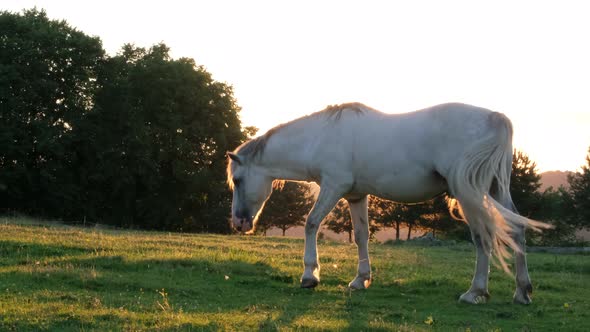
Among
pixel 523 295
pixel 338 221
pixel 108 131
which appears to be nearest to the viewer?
pixel 523 295

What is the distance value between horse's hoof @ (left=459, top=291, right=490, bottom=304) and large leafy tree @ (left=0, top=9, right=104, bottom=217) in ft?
103

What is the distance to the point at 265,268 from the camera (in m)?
11.6

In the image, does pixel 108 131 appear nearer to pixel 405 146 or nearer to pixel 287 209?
pixel 287 209

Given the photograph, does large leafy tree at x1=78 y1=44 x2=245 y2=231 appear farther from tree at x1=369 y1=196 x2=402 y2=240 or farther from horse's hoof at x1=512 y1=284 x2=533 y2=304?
horse's hoof at x1=512 y1=284 x2=533 y2=304

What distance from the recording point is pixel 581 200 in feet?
165

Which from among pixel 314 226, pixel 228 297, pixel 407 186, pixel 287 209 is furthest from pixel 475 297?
pixel 287 209

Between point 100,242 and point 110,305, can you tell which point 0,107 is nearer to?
point 100,242

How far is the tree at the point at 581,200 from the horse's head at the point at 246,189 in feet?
149

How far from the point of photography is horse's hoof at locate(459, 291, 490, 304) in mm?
8797

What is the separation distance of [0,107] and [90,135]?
5.50 meters

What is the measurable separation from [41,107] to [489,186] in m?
34.3

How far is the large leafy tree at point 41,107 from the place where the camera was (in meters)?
36.2

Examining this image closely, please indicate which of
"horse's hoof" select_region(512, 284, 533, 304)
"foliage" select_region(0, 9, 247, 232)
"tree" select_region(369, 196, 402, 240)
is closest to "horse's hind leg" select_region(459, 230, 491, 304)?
"horse's hoof" select_region(512, 284, 533, 304)

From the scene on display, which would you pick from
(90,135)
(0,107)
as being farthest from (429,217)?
(0,107)
